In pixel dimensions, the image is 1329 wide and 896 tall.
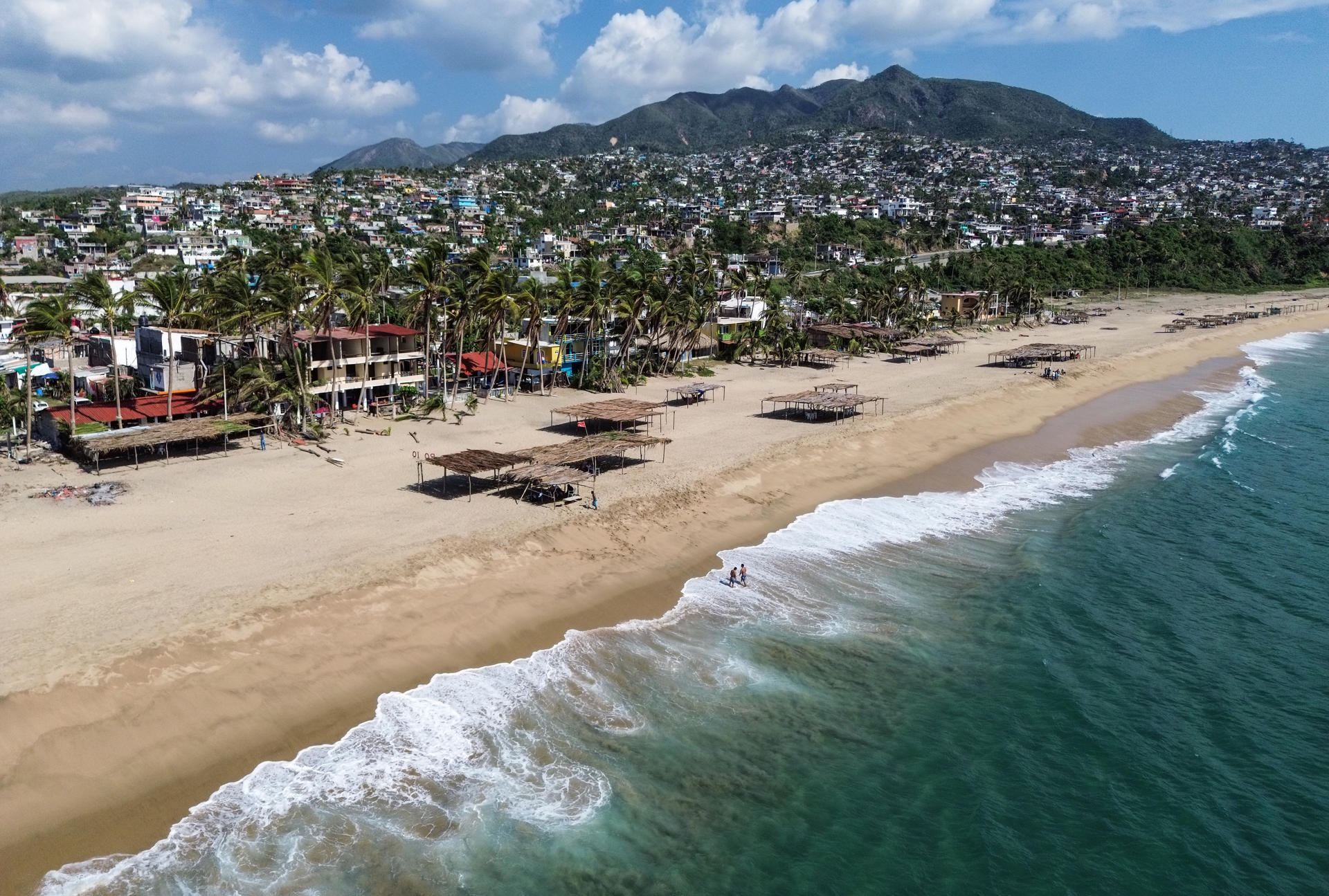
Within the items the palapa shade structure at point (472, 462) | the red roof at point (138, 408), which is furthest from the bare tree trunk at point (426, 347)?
the palapa shade structure at point (472, 462)

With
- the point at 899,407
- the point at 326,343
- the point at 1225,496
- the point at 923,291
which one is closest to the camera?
the point at 1225,496

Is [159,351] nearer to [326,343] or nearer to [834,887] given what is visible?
[326,343]

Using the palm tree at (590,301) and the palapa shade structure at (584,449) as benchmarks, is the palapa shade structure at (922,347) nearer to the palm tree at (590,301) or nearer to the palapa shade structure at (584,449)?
the palm tree at (590,301)

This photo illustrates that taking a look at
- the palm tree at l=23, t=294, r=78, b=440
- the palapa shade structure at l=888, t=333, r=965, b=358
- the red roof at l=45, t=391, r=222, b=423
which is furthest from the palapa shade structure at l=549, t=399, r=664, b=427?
the palapa shade structure at l=888, t=333, r=965, b=358

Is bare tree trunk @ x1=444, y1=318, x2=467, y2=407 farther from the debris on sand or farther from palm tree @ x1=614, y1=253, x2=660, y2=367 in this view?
the debris on sand

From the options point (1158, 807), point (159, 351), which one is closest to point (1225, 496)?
point (1158, 807)

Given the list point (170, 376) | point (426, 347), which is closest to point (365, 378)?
point (426, 347)
